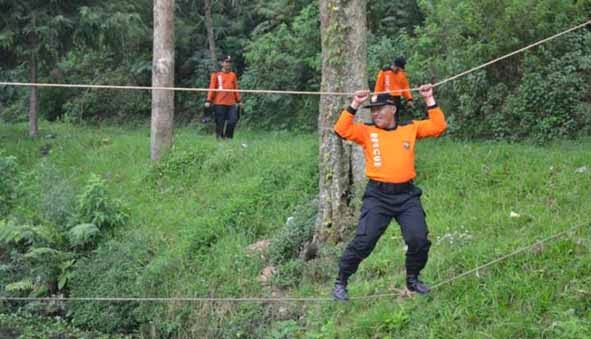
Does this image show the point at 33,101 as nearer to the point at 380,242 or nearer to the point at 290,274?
the point at 290,274

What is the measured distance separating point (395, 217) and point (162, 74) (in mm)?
8727

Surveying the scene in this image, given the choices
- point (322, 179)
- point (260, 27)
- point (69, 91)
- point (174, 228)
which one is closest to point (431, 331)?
point (322, 179)

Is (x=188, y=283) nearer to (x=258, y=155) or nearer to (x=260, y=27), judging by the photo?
(x=258, y=155)

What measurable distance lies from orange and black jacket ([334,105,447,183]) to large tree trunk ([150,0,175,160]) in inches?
332

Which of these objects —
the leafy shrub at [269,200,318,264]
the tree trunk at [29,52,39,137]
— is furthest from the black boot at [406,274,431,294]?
the tree trunk at [29,52,39,137]

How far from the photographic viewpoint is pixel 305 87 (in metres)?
20.4

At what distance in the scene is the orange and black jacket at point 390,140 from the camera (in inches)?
277

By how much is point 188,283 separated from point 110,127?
12.8 meters

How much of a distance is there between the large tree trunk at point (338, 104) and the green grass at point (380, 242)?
0.49 metres

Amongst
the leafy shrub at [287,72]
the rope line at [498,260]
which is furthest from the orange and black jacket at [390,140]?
the leafy shrub at [287,72]

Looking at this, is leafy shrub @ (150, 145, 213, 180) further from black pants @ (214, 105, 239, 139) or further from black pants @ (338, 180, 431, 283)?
black pants @ (338, 180, 431, 283)

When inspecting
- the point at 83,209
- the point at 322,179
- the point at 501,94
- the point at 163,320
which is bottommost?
the point at 163,320

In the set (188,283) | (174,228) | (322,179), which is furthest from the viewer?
(174,228)

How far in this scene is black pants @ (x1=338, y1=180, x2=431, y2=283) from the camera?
7051 millimetres
